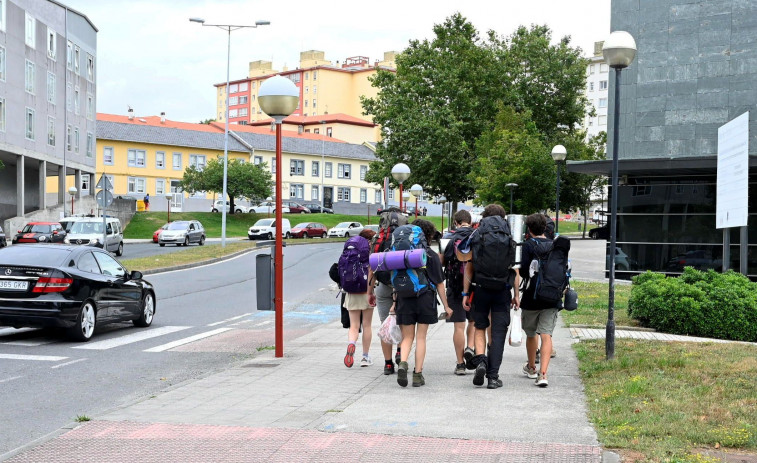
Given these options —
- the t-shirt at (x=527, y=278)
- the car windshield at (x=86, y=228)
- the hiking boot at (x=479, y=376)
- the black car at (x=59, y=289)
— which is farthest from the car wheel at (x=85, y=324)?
the car windshield at (x=86, y=228)

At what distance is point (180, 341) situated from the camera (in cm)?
1338

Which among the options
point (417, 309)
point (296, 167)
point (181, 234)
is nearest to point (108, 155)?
point (296, 167)

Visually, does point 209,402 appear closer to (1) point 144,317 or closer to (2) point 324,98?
(1) point 144,317

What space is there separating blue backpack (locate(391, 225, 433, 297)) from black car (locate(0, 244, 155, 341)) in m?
5.97

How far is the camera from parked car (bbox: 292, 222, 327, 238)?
63.7 meters

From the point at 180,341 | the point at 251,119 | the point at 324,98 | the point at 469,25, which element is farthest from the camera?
the point at 251,119

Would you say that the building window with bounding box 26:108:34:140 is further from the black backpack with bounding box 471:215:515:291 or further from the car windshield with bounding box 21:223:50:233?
the black backpack with bounding box 471:215:515:291

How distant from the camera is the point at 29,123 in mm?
52969

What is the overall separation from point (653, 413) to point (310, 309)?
12.6 meters

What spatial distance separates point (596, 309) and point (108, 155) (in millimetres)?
78532

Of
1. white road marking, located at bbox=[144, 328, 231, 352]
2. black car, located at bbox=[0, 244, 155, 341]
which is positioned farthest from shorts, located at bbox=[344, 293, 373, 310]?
black car, located at bbox=[0, 244, 155, 341]

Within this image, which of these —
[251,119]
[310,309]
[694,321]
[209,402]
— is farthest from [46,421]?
[251,119]

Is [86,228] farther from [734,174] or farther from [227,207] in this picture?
[227,207]

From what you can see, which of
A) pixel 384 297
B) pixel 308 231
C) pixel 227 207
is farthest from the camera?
pixel 227 207
